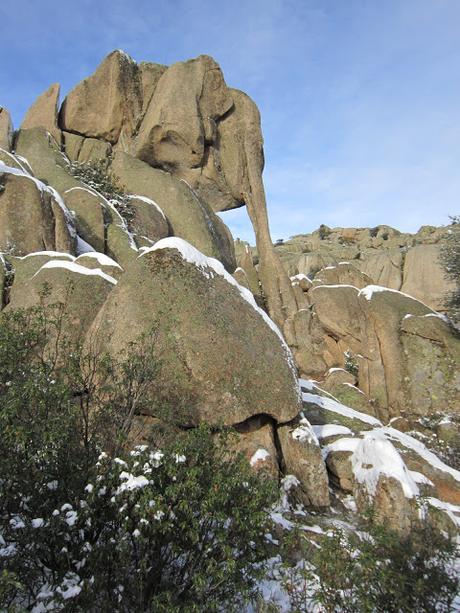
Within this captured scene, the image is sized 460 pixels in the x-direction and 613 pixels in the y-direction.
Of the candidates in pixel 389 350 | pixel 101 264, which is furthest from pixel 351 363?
pixel 101 264

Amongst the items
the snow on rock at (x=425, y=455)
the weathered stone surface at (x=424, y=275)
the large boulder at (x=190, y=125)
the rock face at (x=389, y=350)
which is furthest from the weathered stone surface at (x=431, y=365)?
the weathered stone surface at (x=424, y=275)

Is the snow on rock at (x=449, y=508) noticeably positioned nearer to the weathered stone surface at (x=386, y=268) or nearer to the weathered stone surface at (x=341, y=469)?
the weathered stone surface at (x=341, y=469)

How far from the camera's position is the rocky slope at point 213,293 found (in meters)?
9.28

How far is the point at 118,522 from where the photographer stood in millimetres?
4383

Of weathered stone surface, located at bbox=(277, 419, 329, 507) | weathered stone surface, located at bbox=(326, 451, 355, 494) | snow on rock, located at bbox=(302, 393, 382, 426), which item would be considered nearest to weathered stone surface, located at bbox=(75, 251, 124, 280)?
weathered stone surface, located at bbox=(277, 419, 329, 507)

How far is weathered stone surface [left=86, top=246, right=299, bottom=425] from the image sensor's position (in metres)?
8.82

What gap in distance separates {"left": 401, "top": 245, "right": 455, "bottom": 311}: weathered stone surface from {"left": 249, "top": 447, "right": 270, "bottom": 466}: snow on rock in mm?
35324

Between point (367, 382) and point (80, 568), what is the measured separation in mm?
22544

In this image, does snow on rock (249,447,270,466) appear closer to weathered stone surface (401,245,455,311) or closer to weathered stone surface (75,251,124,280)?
weathered stone surface (75,251,124,280)

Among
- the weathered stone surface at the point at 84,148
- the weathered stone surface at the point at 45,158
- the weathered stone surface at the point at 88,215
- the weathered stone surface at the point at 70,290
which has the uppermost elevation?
the weathered stone surface at the point at 84,148

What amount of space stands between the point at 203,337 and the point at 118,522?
5.15 meters

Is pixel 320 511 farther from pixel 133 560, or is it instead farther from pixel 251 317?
pixel 133 560

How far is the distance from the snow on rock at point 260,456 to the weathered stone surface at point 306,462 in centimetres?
84

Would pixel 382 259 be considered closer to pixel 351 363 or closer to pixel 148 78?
pixel 351 363
